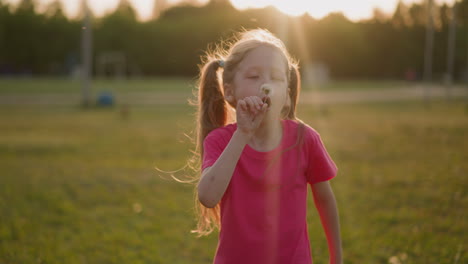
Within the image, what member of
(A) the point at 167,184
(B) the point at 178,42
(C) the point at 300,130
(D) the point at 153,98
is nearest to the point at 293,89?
(C) the point at 300,130

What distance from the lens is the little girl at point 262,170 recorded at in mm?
1718

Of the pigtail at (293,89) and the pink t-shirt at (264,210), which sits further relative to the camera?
the pigtail at (293,89)

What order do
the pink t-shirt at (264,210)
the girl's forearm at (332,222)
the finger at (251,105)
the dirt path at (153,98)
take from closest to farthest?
the finger at (251,105) → the pink t-shirt at (264,210) → the girl's forearm at (332,222) → the dirt path at (153,98)

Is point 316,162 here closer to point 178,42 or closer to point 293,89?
point 293,89

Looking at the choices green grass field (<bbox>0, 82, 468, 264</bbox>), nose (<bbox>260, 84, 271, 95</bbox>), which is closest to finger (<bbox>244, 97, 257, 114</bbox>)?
nose (<bbox>260, 84, 271, 95</bbox>)

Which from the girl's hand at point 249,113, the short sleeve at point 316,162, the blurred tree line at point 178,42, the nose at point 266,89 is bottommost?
the short sleeve at point 316,162

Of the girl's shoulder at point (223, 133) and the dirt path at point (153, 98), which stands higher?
the girl's shoulder at point (223, 133)

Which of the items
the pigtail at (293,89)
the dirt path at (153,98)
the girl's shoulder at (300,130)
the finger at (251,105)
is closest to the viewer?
the finger at (251,105)

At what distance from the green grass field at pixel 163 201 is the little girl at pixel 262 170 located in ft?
6.48

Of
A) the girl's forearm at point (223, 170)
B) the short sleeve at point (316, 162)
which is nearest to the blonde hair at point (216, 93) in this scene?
the short sleeve at point (316, 162)

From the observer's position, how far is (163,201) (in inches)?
213

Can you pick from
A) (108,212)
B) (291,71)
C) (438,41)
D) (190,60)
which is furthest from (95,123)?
(438,41)

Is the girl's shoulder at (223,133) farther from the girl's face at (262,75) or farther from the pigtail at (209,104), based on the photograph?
the pigtail at (209,104)

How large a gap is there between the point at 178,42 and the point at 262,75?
169 ft
